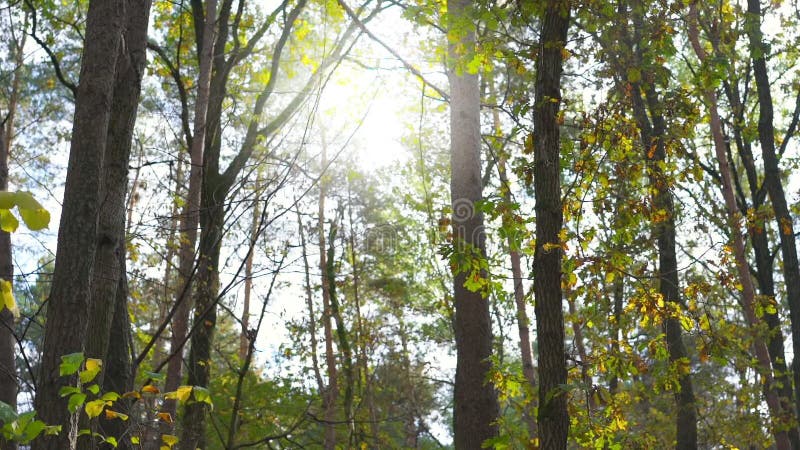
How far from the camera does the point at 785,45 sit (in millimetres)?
10258

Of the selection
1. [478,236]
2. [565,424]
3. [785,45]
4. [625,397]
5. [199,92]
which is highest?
[785,45]

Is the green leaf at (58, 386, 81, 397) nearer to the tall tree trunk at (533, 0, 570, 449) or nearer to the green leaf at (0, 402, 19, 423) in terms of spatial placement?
the green leaf at (0, 402, 19, 423)

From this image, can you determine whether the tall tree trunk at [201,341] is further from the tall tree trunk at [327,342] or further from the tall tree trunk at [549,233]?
the tall tree trunk at [327,342]

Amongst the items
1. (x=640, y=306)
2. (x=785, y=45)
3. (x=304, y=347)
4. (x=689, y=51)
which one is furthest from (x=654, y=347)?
(x=304, y=347)

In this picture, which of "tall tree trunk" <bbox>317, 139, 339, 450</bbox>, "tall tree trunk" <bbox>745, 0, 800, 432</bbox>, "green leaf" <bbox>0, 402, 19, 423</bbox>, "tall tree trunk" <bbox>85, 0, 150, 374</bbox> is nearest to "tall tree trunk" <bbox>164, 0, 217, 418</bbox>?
"tall tree trunk" <bbox>85, 0, 150, 374</bbox>

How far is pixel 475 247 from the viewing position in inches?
196

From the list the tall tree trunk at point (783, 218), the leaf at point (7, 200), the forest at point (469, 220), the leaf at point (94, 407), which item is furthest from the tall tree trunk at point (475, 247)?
the tall tree trunk at point (783, 218)

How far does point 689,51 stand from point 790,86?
315cm

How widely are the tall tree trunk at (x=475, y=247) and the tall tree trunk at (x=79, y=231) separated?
2.67 meters

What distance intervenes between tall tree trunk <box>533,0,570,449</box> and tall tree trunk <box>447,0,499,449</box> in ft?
2.38

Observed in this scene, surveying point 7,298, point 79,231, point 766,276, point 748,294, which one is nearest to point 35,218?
point 7,298

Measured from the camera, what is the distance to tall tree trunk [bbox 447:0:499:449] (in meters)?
5.30

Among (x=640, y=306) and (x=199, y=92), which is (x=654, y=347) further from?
(x=199, y=92)

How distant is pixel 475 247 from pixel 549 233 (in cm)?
105
